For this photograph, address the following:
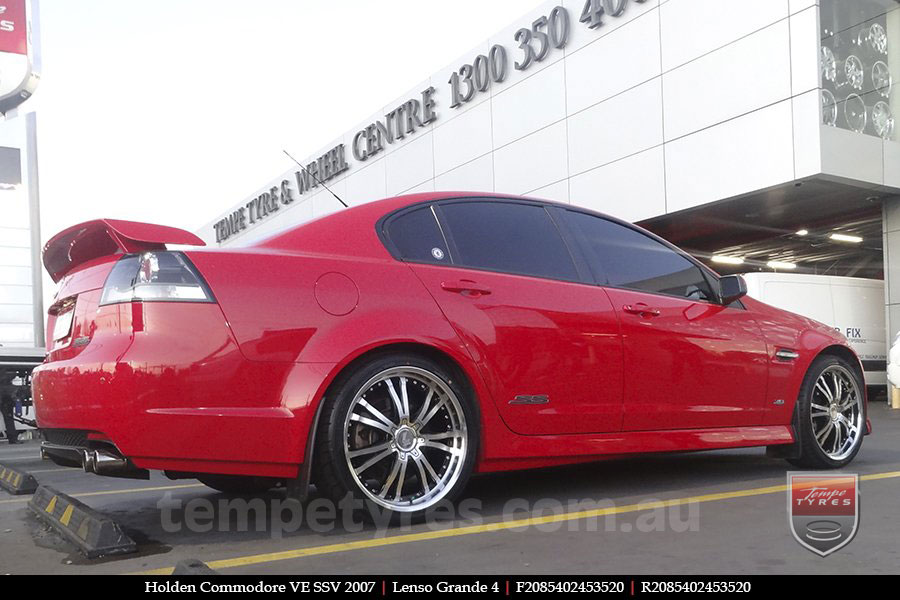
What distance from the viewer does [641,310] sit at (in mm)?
4188

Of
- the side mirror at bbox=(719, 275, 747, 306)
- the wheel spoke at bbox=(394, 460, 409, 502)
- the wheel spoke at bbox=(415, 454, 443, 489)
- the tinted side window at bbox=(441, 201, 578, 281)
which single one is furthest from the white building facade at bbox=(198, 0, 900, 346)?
the wheel spoke at bbox=(394, 460, 409, 502)

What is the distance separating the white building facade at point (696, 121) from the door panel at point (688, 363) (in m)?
9.34

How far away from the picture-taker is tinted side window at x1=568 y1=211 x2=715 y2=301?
4.31 metres

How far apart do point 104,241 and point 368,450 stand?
144cm

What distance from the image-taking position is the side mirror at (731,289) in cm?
462

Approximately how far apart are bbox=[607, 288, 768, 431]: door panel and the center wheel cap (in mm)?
1149

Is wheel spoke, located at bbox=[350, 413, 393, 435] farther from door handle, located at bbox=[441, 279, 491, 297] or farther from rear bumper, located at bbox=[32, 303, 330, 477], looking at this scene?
door handle, located at bbox=[441, 279, 491, 297]

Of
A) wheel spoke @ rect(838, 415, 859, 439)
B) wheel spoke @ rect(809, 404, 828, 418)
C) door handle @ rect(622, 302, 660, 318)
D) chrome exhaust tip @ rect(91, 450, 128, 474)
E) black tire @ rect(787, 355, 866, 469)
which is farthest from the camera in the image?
wheel spoke @ rect(838, 415, 859, 439)

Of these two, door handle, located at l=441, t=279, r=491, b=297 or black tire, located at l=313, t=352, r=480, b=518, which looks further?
door handle, located at l=441, t=279, r=491, b=297

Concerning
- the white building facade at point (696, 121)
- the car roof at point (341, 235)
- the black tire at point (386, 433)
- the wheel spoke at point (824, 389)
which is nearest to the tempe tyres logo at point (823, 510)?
the wheel spoke at point (824, 389)

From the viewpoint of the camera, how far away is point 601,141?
16.8m

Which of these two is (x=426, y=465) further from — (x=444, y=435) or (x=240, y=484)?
(x=240, y=484)
